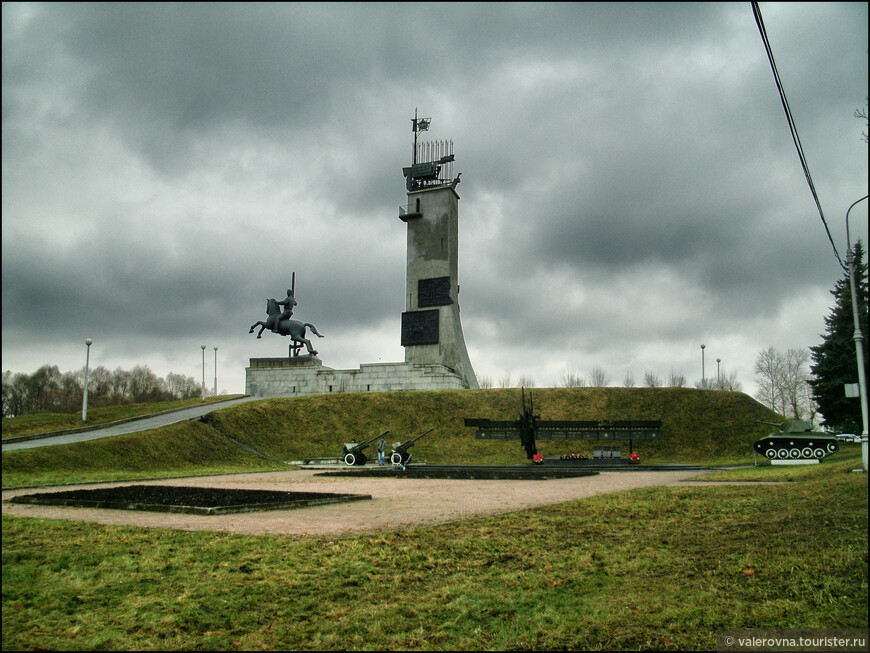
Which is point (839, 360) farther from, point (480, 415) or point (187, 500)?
point (187, 500)

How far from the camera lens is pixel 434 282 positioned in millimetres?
48500

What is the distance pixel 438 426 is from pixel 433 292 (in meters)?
11.7

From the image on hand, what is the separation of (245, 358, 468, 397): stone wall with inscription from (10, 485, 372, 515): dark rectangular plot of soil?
32.6 meters

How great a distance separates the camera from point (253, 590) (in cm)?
632

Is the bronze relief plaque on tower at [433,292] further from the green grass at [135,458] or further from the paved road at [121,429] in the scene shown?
the green grass at [135,458]

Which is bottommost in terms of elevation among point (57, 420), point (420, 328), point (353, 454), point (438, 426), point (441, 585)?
point (353, 454)

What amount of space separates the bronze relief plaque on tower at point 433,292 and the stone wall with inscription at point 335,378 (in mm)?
4778

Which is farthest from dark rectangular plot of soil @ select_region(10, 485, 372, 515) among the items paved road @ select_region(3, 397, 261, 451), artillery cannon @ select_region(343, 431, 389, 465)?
artillery cannon @ select_region(343, 431, 389, 465)

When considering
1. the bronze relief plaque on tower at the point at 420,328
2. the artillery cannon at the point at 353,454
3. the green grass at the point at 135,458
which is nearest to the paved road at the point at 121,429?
the green grass at the point at 135,458

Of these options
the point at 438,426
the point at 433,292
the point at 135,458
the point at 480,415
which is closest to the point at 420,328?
the point at 433,292

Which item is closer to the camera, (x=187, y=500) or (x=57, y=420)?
(x=187, y=500)

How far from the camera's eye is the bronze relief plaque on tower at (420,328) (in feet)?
158

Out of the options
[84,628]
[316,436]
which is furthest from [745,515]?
[316,436]

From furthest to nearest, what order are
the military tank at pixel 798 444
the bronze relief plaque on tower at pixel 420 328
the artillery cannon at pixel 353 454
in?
the bronze relief plaque on tower at pixel 420 328, the artillery cannon at pixel 353 454, the military tank at pixel 798 444
